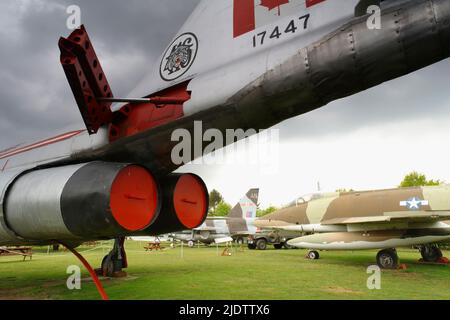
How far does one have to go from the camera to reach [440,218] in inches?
404

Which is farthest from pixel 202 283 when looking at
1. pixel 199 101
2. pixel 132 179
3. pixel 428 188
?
pixel 428 188

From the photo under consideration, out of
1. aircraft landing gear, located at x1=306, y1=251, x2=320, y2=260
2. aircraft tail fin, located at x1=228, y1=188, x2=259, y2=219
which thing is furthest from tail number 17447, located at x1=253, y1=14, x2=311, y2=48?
aircraft tail fin, located at x1=228, y1=188, x2=259, y2=219

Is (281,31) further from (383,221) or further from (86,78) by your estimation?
(383,221)

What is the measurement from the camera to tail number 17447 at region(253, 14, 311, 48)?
3.19 m

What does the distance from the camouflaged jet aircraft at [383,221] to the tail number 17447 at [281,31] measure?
28.8 feet

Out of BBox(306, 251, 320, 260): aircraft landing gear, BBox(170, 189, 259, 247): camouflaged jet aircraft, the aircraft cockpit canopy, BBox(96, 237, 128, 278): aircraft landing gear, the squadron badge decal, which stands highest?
the squadron badge decal

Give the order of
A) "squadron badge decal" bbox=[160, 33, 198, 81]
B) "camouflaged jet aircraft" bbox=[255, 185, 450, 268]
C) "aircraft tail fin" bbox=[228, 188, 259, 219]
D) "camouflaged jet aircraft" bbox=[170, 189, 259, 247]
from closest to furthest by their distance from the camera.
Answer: "squadron badge decal" bbox=[160, 33, 198, 81]
"camouflaged jet aircraft" bbox=[255, 185, 450, 268]
"camouflaged jet aircraft" bbox=[170, 189, 259, 247]
"aircraft tail fin" bbox=[228, 188, 259, 219]

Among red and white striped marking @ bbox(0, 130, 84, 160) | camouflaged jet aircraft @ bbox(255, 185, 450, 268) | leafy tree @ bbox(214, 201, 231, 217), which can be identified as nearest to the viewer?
red and white striped marking @ bbox(0, 130, 84, 160)

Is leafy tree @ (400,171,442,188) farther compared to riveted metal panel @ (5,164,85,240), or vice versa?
leafy tree @ (400,171,442,188)

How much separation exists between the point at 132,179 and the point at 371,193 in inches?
426

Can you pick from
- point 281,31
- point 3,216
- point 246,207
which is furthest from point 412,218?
point 246,207

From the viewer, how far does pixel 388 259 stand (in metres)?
10.6

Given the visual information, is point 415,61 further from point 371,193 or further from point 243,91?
point 371,193

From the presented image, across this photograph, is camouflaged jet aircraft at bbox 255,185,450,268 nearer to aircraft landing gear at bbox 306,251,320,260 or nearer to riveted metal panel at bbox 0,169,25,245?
aircraft landing gear at bbox 306,251,320,260
